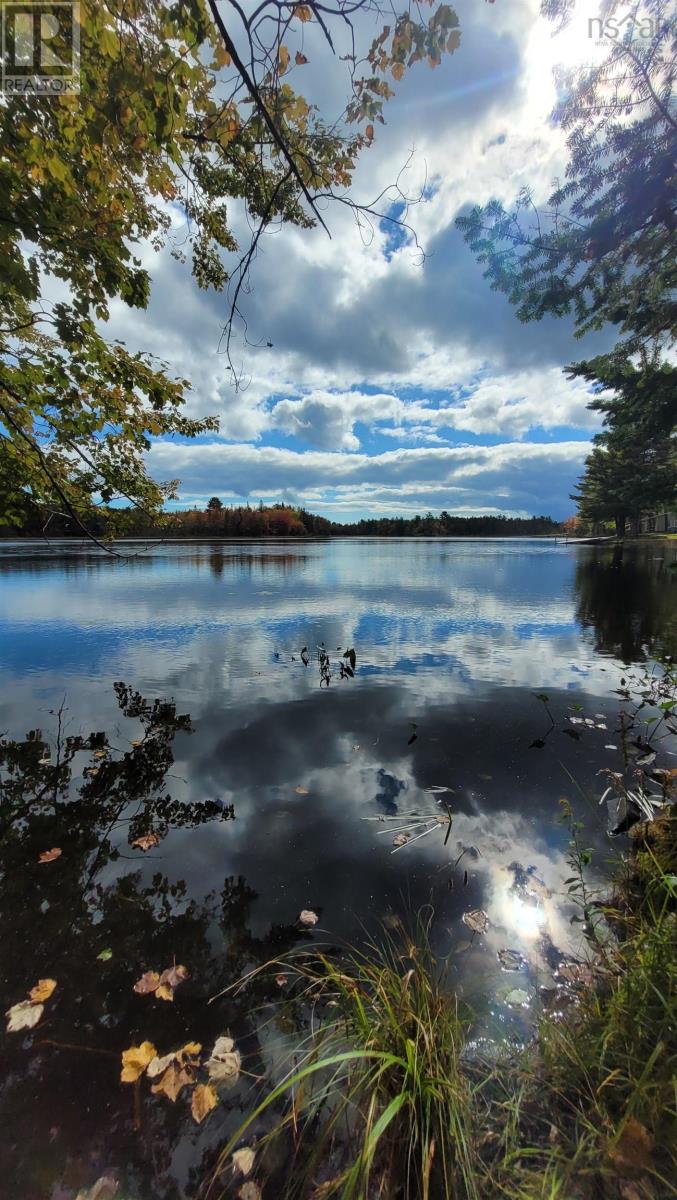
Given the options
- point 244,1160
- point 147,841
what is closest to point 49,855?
point 147,841

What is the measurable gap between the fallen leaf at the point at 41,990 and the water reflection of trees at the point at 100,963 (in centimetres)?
5

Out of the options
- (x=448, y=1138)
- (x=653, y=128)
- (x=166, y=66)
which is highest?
(x=653, y=128)

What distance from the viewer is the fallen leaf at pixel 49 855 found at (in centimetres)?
359

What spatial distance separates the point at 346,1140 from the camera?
Answer: 5.86 ft

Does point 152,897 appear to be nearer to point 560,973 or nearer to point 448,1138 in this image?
point 448,1138

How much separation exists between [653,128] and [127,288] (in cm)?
615

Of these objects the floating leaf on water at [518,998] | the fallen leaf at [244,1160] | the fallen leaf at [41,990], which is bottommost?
the fallen leaf at [41,990]

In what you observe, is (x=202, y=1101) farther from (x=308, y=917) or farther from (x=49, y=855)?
(x=49, y=855)

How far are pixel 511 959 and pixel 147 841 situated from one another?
3053 mm

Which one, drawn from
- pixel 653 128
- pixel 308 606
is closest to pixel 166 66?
pixel 653 128

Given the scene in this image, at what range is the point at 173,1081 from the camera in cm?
204

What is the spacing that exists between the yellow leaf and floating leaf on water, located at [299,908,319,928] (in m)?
1.03

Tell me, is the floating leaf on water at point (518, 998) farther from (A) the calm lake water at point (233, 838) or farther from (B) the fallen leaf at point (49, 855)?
(B) the fallen leaf at point (49, 855)

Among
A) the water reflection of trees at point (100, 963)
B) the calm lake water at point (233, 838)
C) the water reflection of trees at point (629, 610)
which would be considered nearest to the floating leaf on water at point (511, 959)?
the calm lake water at point (233, 838)
